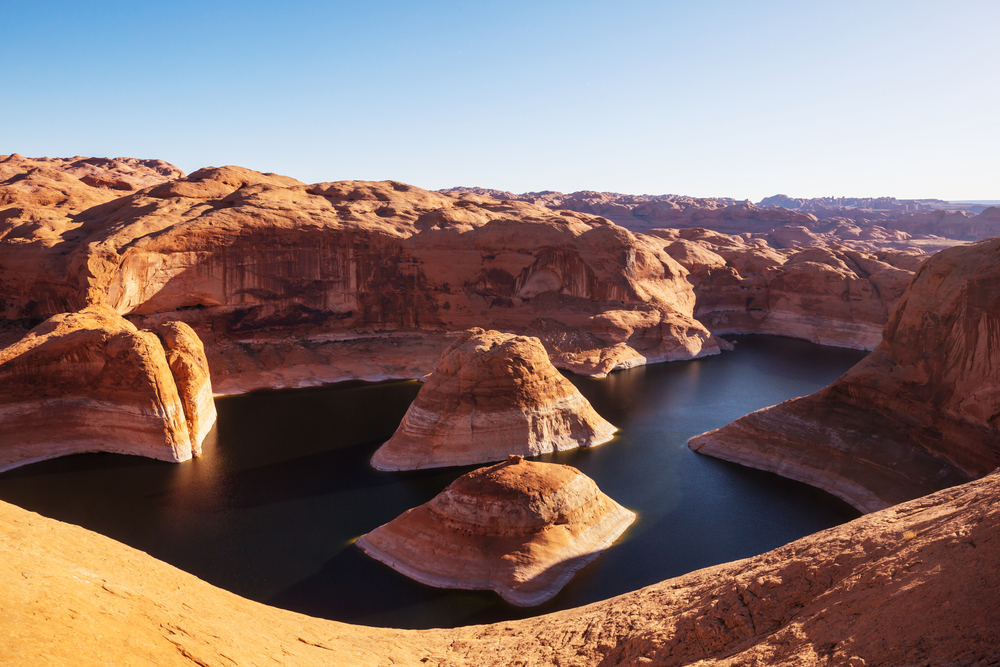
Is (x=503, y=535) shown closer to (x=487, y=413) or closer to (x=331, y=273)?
(x=487, y=413)

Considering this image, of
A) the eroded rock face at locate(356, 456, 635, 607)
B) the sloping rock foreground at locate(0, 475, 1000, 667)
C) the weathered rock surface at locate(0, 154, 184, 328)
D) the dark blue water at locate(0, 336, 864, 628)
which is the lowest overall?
the dark blue water at locate(0, 336, 864, 628)

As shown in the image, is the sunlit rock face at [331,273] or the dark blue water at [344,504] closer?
the dark blue water at [344,504]

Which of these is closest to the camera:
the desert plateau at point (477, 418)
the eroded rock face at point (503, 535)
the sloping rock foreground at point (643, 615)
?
the sloping rock foreground at point (643, 615)

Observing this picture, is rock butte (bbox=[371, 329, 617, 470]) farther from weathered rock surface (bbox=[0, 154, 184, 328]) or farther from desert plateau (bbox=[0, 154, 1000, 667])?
weathered rock surface (bbox=[0, 154, 184, 328])

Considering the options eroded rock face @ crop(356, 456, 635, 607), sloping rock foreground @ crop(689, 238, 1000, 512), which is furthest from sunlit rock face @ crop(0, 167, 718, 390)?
eroded rock face @ crop(356, 456, 635, 607)

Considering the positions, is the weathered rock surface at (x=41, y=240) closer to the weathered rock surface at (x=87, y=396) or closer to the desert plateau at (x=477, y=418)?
the desert plateau at (x=477, y=418)

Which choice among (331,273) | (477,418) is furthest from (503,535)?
(331,273)

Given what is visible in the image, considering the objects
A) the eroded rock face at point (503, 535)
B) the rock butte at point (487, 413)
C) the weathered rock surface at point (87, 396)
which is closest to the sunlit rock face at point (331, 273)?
the weathered rock surface at point (87, 396)
